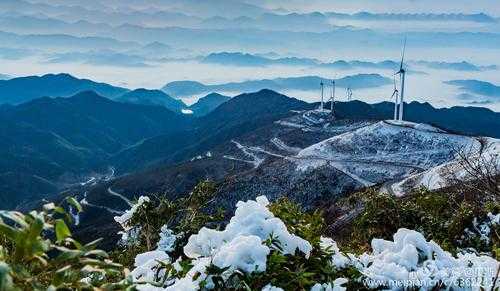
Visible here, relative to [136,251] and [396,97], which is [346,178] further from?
[136,251]

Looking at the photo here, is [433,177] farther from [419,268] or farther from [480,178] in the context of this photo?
[419,268]

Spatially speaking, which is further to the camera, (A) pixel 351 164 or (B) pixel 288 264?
(A) pixel 351 164

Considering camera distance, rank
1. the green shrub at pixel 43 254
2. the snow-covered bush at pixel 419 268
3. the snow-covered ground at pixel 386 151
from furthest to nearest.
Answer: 1. the snow-covered ground at pixel 386 151
2. the snow-covered bush at pixel 419 268
3. the green shrub at pixel 43 254

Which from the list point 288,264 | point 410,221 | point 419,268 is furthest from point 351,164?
point 288,264

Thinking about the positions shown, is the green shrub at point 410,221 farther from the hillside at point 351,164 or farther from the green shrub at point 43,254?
the hillside at point 351,164

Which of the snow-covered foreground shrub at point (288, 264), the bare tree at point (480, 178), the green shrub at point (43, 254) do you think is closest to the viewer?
the green shrub at point (43, 254)

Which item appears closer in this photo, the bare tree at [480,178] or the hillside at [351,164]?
the bare tree at [480,178]

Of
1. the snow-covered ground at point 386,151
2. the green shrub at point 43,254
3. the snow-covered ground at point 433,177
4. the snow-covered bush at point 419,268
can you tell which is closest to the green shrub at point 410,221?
the snow-covered bush at point 419,268

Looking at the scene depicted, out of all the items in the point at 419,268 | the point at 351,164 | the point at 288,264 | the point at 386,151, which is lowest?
the point at 351,164

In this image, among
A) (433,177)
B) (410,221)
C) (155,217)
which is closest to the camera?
(155,217)
